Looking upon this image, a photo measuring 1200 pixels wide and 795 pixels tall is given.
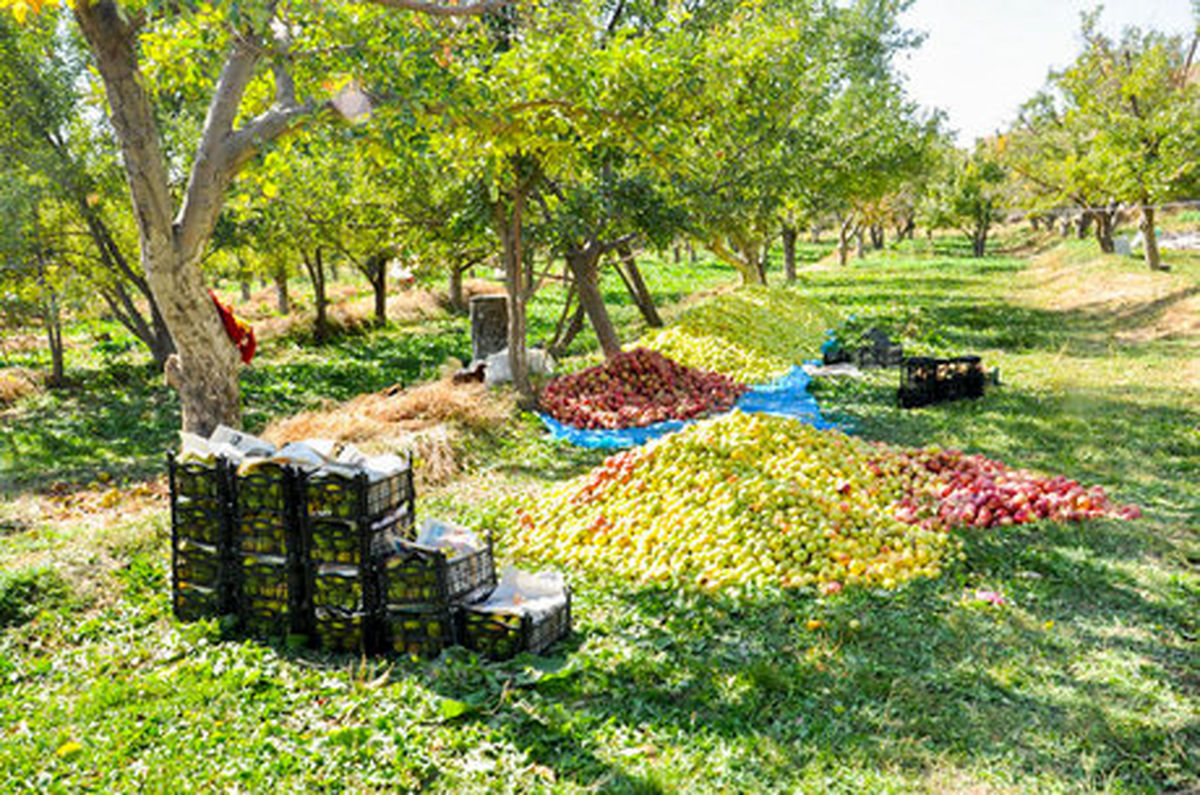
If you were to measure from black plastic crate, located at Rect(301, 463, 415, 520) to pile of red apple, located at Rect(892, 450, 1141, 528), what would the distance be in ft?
14.0

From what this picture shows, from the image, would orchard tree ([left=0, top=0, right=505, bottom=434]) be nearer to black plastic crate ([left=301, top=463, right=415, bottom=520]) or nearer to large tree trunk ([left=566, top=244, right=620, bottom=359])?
black plastic crate ([left=301, top=463, right=415, bottom=520])

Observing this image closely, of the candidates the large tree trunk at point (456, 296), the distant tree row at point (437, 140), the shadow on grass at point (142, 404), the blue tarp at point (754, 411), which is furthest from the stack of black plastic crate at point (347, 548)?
the large tree trunk at point (456, 296)

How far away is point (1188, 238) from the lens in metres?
40.7

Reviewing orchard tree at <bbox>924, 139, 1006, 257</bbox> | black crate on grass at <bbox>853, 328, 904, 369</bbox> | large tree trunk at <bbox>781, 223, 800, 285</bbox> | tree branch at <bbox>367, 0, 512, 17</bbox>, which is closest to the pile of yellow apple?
black crate on grass at <bbox>853, 328, 904, 369</bbox>

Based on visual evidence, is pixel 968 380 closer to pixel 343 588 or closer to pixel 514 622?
pixel 514 622

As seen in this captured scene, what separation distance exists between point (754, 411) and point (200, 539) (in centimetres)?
811

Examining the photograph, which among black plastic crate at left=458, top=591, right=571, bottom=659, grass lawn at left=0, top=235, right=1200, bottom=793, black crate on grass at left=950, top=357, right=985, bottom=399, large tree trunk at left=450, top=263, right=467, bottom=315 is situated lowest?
grass lawn at left=0, top=235, right=1200, bottom=793

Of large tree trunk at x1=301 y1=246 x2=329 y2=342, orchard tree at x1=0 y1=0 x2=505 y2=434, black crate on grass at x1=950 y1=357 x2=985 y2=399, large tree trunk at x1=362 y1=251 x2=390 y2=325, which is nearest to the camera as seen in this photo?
orchard tree at x1=0 y1=0 x2=505 y2=434

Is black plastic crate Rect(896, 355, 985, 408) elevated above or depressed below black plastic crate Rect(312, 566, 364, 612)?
above

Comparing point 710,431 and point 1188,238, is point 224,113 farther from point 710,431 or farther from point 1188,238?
point 1188,238

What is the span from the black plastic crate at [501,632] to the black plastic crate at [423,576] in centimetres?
17

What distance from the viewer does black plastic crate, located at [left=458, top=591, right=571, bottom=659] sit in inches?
194

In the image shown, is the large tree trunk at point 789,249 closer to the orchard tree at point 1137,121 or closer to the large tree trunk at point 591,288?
the orchard tree at point 1137,121

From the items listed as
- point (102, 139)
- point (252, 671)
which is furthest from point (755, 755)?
point (102, 139)
